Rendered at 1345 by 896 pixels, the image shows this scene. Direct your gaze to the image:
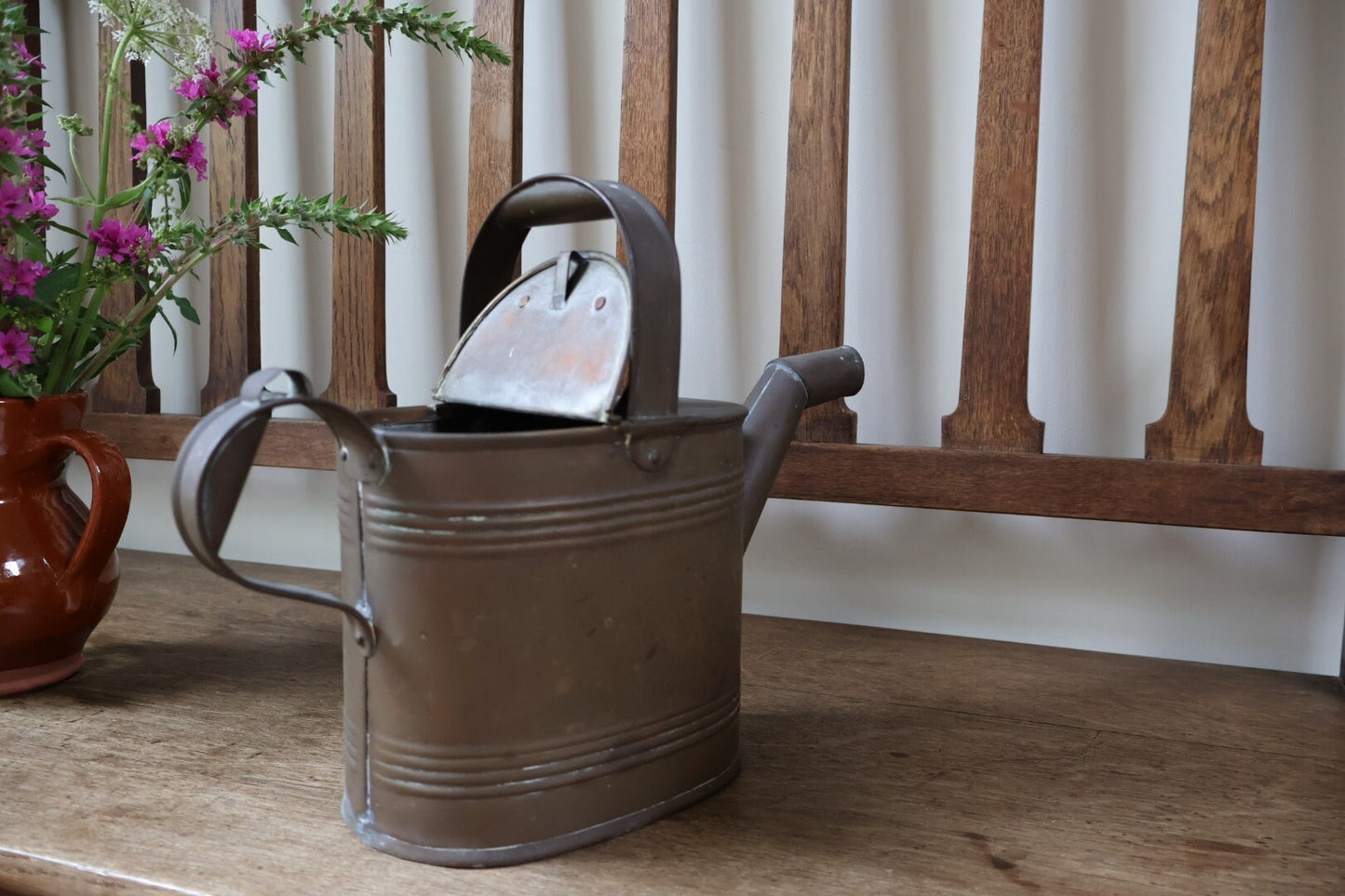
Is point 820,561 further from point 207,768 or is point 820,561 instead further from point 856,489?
point 207,768

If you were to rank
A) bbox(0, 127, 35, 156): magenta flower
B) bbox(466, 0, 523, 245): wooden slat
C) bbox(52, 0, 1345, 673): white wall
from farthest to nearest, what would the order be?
bbox(466, 0, 523, 245): wooden slat, bbox(52, 0, 1345, 673): white wall, bbox(0, 127, 35, 156): magenta flower

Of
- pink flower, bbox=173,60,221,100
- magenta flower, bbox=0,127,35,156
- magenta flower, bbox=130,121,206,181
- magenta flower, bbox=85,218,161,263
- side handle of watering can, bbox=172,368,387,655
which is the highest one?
pink flower, bbox=173,60,221,100

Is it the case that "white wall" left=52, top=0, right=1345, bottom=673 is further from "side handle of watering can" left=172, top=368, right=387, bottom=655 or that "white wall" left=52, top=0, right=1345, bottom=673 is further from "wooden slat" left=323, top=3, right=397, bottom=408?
"side handle of watering can" left=172, top=368, right=387, bottom=655

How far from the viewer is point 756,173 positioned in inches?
40.2

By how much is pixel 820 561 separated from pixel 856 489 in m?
0.13

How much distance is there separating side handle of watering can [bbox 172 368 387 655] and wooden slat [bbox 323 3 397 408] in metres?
0.57

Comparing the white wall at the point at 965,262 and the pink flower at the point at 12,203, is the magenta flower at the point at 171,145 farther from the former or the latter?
the white wall at the point at 965,262

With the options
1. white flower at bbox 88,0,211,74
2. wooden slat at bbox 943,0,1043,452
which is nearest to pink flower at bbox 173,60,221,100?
white flower at bbox 88,0,211,74

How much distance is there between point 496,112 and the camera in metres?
1.00

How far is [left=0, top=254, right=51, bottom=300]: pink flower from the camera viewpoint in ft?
2.40

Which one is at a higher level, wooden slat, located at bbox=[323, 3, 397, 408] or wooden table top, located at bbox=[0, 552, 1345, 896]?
wooden slat, located at bbox=[323, 3, 397, 408]

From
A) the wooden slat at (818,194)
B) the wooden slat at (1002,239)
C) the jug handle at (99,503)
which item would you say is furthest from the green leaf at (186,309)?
the wooden slat at (1002,239)

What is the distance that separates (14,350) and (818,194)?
616 mm

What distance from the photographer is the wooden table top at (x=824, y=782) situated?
55cm
